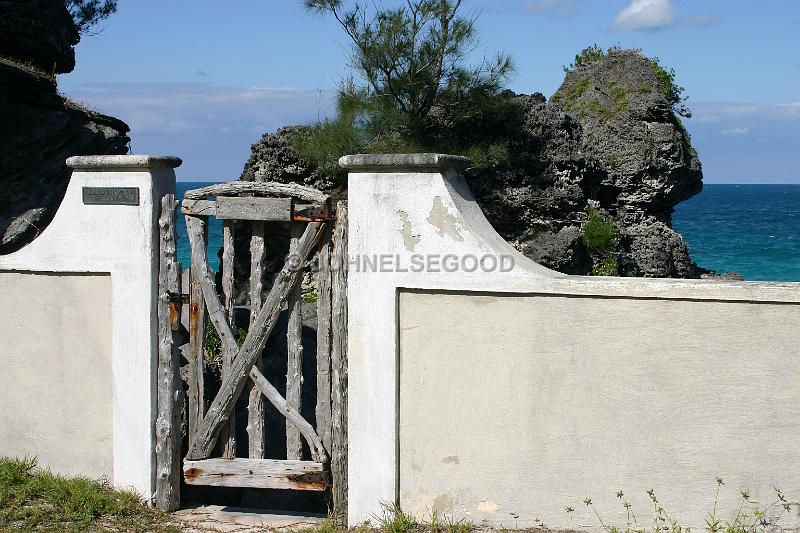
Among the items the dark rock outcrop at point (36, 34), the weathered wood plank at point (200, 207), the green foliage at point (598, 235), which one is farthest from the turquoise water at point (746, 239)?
the weathered wood plank at point (200, 207)

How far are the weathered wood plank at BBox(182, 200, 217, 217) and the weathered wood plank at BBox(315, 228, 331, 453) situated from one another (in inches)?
32.0

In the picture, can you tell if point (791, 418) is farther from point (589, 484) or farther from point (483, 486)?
point (483, 486)

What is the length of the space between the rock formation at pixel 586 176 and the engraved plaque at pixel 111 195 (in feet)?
17.1

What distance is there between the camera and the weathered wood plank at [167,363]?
239 inches

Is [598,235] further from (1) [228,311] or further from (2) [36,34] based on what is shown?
(2) [36,34]

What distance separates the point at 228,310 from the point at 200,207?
0.74 metres

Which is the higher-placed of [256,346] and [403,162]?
[403,162]

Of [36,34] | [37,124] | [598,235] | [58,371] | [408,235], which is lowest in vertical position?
[58,371]

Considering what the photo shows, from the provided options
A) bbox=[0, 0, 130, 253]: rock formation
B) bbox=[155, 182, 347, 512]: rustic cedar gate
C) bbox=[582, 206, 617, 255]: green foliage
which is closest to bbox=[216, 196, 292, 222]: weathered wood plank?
bbox=[155, 182, 347, 512]: rustic cedar gate

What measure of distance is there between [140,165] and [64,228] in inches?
31.8

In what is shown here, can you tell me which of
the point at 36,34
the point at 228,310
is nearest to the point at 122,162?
the point at 228,310

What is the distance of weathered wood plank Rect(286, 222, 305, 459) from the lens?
6012 millimetres

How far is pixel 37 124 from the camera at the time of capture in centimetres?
1232

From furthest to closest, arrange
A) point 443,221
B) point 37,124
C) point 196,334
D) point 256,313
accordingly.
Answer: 1. point 37,124
2. point 196,334
3. point 256,313
4. point 443,221
